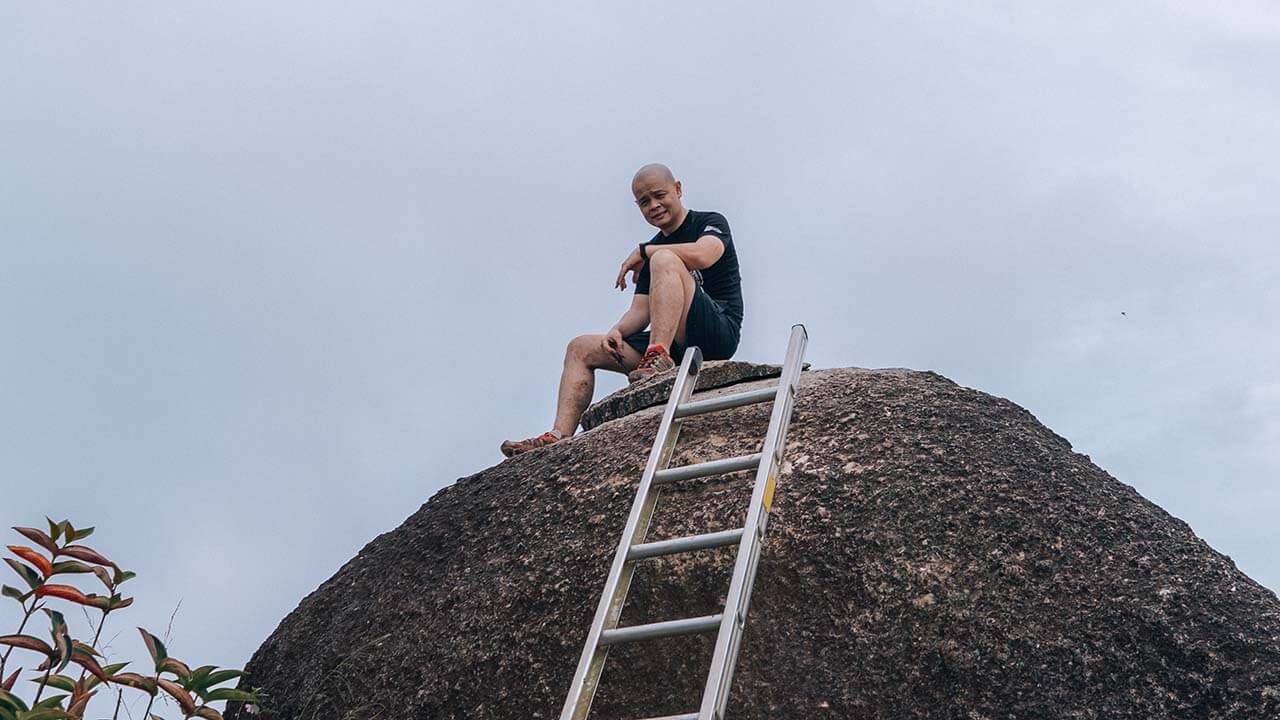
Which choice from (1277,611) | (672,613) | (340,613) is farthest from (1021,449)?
(340,613)

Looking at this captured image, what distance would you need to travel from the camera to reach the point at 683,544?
11.8ft

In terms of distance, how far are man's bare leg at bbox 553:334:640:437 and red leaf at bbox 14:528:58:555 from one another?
95.4 inches

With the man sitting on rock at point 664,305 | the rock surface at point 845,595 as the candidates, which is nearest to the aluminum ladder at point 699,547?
the rock surface at point 845,595

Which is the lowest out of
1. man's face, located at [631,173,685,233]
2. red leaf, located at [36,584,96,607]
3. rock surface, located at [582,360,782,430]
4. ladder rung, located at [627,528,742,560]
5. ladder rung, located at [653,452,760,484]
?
red leaf, located at [36,584,96,607]

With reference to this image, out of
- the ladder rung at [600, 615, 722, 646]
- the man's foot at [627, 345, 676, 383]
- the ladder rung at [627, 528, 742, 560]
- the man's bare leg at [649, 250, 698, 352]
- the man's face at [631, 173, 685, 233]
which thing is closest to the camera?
the ladder rung at [600, 615, 722, 646]

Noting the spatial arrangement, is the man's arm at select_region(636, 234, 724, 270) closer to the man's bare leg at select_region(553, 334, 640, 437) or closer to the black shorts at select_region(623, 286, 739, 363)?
the black shorts at select_region(623, 286, 739, 363)

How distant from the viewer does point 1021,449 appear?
4.30 m

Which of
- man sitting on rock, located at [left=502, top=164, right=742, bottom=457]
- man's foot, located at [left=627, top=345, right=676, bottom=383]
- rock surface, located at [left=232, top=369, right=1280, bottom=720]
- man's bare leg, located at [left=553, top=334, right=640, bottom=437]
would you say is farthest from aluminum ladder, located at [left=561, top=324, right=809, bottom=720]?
man's bare leg, located at [left=553, top=334, right=640, bottom=437]

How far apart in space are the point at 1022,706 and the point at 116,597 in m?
2.62

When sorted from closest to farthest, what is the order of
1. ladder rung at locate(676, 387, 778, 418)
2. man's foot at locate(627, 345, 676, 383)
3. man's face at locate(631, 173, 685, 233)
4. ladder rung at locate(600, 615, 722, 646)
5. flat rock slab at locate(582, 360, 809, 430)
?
ladder rung at locate(600, 615, 722, 646), ladder rung at locate(676, 387, 778, 418), flat rock slab at locate(582, 360, 809, 430), man's foot at locate(627, 345, 676, 383), man's face at locate(631, 173, 685, 233)

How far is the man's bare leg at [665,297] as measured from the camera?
5785mm

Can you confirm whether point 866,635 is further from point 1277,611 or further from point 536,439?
point 536,439

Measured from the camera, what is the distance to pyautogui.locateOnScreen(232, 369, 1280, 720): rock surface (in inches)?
135

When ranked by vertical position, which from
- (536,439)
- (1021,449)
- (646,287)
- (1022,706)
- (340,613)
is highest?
(646,287)
